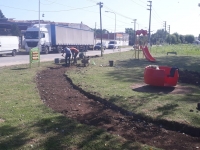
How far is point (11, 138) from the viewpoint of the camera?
20.9 ft

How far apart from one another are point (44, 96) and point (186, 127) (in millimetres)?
5447

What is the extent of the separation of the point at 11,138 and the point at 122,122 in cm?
287

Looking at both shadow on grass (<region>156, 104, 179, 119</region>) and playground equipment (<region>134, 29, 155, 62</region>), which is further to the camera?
playground equipment (<region>134, 29, 155, 62</region>)

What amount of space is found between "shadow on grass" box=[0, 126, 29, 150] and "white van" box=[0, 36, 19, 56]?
3050 cm

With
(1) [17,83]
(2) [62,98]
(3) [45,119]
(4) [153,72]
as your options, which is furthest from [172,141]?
(1) [17,83]

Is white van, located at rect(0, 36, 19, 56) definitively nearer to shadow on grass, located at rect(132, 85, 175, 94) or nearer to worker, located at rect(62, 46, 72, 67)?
worker, located at rect(62, 46, 72, 67)

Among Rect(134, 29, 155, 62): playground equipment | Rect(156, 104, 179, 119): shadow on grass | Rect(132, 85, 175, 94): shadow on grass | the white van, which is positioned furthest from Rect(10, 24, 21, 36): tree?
Rect(156, 104, 179, 119): shadow on grass

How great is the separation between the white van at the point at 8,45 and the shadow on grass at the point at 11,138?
100 feet

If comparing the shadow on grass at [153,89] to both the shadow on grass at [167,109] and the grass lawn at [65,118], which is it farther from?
the shadow on grass at [167,109]

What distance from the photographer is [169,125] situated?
782 cm

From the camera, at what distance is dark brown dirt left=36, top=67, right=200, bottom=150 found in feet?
21.7

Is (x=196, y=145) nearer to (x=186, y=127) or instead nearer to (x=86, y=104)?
(x=186, y=127)

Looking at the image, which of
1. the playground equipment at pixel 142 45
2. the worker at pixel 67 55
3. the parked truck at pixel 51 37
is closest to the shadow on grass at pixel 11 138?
the worker at pixel 67 55

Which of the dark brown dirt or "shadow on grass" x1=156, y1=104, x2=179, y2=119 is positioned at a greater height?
"shadow on grass" x1=156, y1=104, x2=179, y2=119
